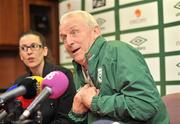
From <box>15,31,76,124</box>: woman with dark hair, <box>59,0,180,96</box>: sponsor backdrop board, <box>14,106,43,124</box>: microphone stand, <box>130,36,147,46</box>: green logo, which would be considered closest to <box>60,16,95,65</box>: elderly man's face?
<box>14,106,43,124</box>: microphone stand

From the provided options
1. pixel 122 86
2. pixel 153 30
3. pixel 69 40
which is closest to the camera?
pixel 122 86

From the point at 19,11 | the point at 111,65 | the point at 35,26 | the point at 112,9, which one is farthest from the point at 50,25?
the point at 111,65

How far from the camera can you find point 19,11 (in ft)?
11.4

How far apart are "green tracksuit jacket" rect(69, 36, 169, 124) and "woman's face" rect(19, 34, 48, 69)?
85cm

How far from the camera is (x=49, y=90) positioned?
1.04m

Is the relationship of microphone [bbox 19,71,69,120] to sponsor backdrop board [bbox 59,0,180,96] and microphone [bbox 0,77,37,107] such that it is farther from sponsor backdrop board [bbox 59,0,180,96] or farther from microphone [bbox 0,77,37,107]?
sponsor backdrop board [bbox 59,0,180,96]

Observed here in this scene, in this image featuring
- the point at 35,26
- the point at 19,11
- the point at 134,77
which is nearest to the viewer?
the point at 134,77

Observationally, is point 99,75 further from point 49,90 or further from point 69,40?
point 49,90

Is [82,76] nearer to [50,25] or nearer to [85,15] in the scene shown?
[85,15]

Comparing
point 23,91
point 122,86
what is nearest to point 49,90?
point 23,91

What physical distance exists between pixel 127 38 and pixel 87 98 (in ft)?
5.24

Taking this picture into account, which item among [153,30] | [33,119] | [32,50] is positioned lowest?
[33,119]

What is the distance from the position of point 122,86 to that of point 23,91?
44 centimetres

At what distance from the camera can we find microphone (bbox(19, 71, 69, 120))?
972 mm
